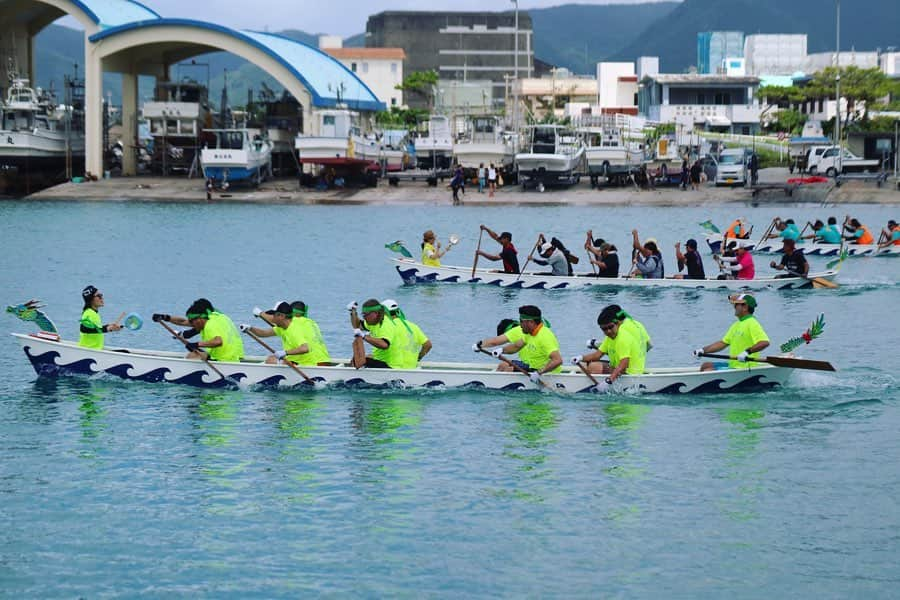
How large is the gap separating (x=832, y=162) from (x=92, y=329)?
182ft

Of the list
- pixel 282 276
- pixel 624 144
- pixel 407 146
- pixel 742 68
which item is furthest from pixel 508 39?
pixel 282 276

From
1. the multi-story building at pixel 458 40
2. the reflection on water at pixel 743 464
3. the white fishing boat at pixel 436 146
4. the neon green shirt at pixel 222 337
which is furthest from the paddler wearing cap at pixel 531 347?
the multi-story building at pixel 458 40

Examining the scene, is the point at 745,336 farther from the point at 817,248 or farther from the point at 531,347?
the point at 817,248

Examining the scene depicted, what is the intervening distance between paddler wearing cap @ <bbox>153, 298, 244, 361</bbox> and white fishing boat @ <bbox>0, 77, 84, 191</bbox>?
167 ft

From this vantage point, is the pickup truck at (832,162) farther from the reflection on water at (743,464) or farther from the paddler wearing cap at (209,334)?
the paddler wearing cap at (209,334)

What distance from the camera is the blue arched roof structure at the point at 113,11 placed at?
66750 mm

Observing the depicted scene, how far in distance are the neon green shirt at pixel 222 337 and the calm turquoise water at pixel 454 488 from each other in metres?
0.65

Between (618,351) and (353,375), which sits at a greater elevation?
(618,351)

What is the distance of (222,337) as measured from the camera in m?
20.7

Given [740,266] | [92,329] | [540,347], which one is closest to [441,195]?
[740,266]

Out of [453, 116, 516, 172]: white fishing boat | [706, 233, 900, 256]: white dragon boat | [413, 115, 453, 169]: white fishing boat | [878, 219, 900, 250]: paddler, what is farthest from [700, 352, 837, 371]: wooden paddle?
[413, 115, 453, 169]: white fishing boat

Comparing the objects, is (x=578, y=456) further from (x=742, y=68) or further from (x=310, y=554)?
(x=742, y=68)

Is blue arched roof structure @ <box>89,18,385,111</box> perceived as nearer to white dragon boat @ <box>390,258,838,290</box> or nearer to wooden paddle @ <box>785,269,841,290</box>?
white dragon boat @ <box>390,258,838,290</box>

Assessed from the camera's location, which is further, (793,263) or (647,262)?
(793,263)
